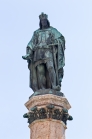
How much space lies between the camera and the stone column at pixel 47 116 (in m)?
15.4

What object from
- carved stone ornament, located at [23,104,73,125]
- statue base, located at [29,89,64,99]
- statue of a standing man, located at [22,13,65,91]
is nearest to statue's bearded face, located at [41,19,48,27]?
statue of a standing man, located at [22,13,65,91]

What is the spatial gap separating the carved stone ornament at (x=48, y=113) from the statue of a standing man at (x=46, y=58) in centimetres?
89

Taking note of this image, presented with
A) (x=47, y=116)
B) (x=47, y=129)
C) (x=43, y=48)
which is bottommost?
(x=47, y=129)

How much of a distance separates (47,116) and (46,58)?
229 cm

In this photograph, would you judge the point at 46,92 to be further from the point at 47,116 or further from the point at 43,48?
the point at 43,48

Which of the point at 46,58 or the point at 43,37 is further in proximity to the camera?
the point at 43,37

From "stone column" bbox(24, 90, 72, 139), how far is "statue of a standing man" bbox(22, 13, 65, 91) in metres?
0.65

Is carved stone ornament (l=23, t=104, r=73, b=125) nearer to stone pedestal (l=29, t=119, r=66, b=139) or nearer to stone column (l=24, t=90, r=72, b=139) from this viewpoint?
stone column (l=24, t=90, r=72, b=139)

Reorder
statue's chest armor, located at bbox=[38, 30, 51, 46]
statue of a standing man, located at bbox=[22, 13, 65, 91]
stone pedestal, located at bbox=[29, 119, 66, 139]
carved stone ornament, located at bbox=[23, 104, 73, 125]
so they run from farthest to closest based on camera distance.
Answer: statue's chest armor, located at bbox=[38, 30, 51, 46]
statue of a standing man, located at bbox=[22, 13, 65, 91]
carved stone ornament, located at bbox=[23, 104, 73, 125]
stone pedestal, located at bbox=[29, 119, 66, 139]

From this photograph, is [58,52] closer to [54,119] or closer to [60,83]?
[60,83]

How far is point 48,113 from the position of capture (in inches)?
616

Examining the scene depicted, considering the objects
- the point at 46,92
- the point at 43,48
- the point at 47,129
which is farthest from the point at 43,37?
the point at 47,129

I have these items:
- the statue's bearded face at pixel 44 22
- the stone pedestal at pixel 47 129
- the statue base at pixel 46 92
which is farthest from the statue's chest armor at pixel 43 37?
the stone pedestal at pixel 47 129

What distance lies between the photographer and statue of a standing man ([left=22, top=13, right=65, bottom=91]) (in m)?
16.7
